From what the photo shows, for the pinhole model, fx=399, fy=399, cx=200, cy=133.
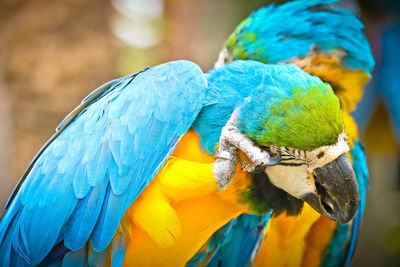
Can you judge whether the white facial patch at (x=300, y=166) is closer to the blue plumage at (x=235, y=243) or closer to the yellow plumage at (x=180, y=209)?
the yellow plumage at (x=180, y=209)

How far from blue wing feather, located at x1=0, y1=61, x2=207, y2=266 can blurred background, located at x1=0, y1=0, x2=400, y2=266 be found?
6.05 feet

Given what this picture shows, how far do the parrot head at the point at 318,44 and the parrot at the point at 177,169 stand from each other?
28 cm

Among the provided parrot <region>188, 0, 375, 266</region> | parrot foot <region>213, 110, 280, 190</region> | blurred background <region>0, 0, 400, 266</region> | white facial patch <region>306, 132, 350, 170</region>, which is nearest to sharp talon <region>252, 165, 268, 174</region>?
parrot foot <region>213, 110, 280, 190</region>

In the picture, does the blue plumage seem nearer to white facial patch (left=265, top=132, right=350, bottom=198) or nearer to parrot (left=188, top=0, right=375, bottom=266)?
parrot (left=188, top=0, right=375, bottom=266)

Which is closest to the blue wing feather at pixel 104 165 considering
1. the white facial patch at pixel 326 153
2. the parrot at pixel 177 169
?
the parrot at pixel 177 169

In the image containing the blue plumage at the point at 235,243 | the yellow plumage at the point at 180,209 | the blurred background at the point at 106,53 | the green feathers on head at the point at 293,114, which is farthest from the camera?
the blurred background at the point at 106,53

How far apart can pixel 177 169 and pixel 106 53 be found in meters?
2.19

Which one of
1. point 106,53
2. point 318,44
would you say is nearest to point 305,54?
point 318,44

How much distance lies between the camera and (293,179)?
1.05 m

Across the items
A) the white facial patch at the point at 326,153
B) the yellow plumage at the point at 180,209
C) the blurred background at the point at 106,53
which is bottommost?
the blurred background at the point at 106,53

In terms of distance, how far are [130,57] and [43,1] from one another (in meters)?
0.75

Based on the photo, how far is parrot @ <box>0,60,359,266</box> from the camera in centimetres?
99

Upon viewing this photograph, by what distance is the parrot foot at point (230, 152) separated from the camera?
39.8 inches

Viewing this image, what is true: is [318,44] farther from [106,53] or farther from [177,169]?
[106,53]
